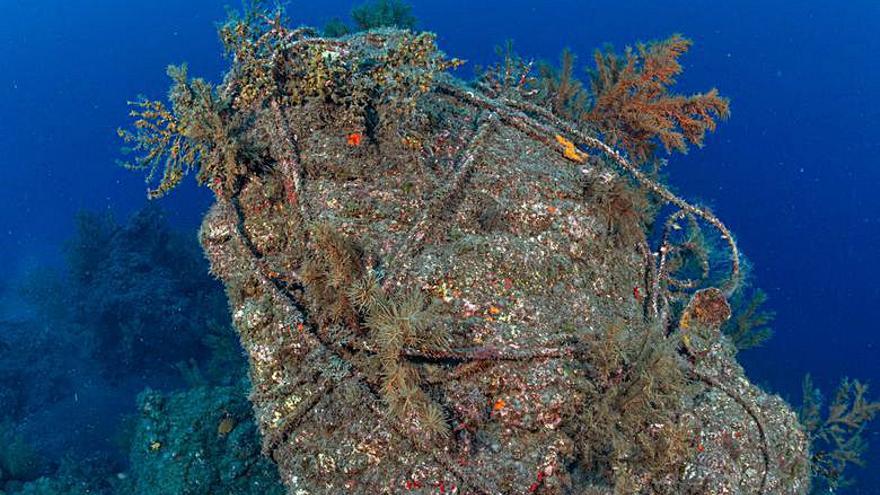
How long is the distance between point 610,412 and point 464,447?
1.34 m

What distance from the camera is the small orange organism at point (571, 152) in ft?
21.6

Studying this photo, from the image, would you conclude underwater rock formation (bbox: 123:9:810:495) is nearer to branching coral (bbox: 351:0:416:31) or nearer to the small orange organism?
the small orange organism

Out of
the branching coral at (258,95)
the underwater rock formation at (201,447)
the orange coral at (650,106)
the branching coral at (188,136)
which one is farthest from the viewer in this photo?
the orange coral at (650,106)

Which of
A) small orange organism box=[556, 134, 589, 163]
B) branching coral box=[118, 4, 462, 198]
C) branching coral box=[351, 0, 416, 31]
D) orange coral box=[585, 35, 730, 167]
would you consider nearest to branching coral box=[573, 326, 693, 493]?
small orange organism box=[556, 134, 589, 163]

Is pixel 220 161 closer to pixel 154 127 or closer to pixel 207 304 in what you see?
pixel 154 127

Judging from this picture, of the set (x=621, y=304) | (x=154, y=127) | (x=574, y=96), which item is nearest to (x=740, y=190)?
(x=574, y=96)

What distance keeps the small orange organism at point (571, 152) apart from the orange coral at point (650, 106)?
9.48ft

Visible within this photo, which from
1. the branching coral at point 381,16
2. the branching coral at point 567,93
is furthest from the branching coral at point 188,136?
the branching coral at point 381,16

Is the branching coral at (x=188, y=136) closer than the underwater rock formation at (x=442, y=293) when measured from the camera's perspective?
No

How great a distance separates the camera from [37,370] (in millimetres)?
17422


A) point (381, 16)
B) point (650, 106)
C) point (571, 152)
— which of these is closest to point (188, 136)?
point (571, 152)

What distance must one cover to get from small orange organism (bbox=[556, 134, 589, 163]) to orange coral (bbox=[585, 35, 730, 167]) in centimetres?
289

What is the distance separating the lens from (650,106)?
9219 millimetres

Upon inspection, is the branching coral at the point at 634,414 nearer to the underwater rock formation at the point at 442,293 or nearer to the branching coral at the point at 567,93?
the underwater rock formation at the point at 442,293
